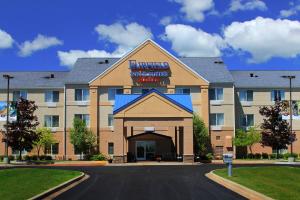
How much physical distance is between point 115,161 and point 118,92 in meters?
13.5

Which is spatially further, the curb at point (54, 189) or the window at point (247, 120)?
the window at point (247, 120)

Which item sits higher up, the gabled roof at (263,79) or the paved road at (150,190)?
the gabled roof at (263,79)

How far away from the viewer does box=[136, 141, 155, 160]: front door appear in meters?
58.0

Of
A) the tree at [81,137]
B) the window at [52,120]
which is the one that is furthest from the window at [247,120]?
the window at [52,120]

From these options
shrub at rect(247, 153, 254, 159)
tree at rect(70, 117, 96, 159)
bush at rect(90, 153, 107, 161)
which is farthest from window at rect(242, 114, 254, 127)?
tree at rect(70, 117, 96, 159)

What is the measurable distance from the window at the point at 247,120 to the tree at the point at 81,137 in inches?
731

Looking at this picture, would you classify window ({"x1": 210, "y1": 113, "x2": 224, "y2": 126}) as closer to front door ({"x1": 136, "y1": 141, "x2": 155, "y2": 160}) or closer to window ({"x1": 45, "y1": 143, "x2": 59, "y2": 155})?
front door ({"x1": 136, "y1": 141, "x2": 155, "y2": 160})

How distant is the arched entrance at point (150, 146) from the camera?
57.8 m

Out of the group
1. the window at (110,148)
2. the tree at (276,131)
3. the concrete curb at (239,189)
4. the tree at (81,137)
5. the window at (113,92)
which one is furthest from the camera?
the window at (113,92)

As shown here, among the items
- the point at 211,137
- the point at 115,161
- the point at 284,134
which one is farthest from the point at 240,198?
the point at 211,137

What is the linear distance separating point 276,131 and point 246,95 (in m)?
9.35

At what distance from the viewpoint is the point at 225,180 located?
1008 inches

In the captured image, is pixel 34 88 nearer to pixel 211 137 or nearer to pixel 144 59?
pixel 144 59

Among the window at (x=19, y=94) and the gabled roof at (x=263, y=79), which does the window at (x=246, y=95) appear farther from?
the window at (x=19, y=94)
